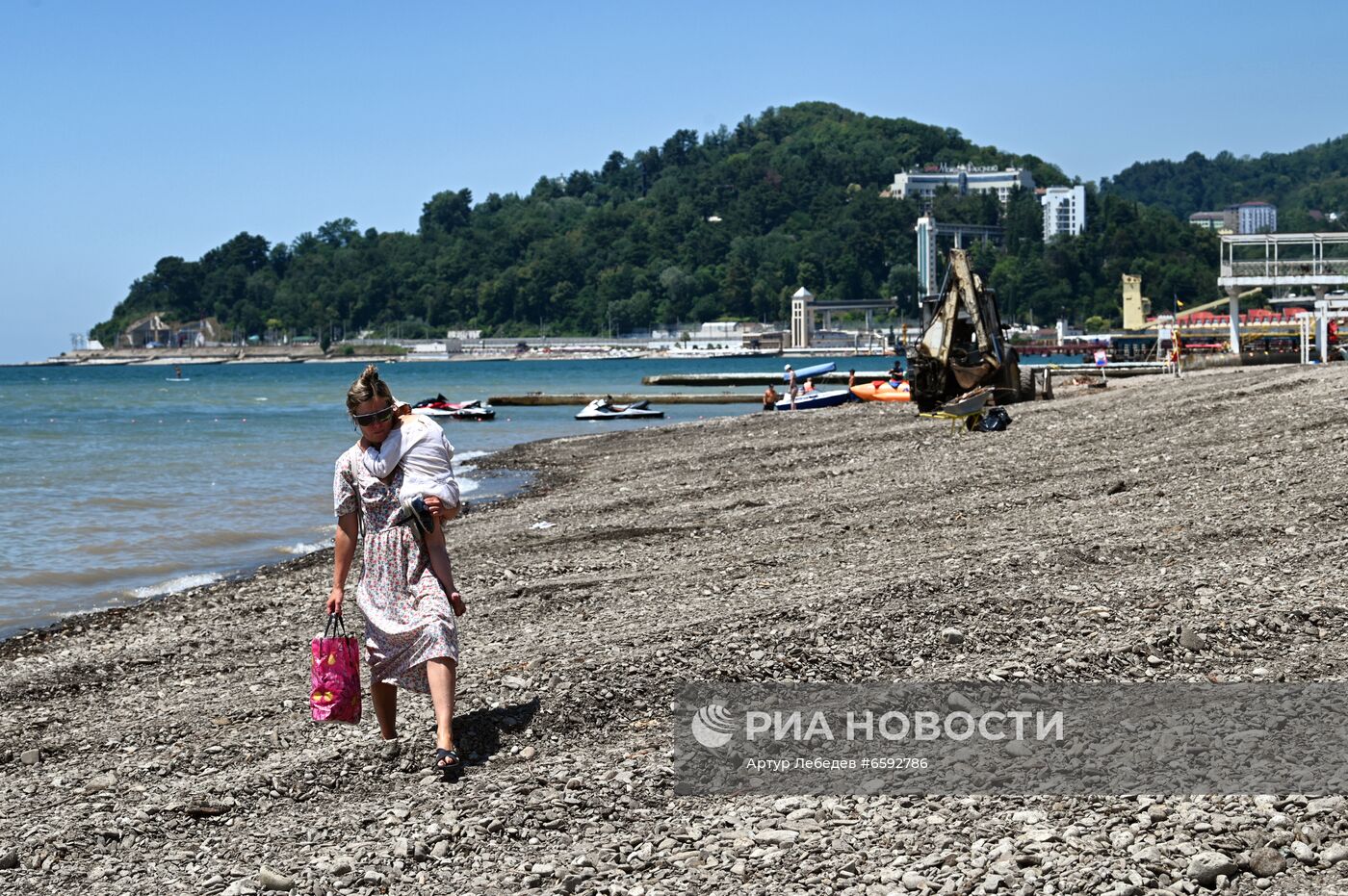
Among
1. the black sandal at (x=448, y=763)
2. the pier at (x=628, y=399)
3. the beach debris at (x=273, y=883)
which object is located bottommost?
the pier at (x=628, y=399)

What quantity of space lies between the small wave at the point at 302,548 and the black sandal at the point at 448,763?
10.5m

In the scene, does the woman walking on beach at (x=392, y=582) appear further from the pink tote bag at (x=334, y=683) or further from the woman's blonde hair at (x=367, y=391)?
the pink tote bag at (x=334, y=683)

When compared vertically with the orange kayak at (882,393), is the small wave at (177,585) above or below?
below

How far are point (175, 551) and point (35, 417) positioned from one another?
51.3 metres

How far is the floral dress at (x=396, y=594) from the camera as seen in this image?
6660 millimetres

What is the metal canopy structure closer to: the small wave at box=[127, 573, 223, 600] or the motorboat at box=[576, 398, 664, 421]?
the motorboat at box=[576, 398, 664, 421]

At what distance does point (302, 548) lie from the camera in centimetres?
1725

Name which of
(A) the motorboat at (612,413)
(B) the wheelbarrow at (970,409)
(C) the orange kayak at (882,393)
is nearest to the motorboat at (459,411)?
(A) the motorboat at (612,413)

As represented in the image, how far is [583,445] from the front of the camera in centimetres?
3362

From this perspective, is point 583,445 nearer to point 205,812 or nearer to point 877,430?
point 877,430

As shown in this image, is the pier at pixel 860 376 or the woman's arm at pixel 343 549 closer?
the woman's arm at pixel 343 549

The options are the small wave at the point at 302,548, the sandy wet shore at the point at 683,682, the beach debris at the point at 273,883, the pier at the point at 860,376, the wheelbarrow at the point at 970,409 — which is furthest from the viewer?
the pier at the point at 860,376

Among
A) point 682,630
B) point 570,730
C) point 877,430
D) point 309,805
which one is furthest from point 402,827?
point 877,430

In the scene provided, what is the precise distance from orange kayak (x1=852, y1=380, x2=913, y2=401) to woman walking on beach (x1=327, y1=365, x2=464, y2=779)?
3335cm
